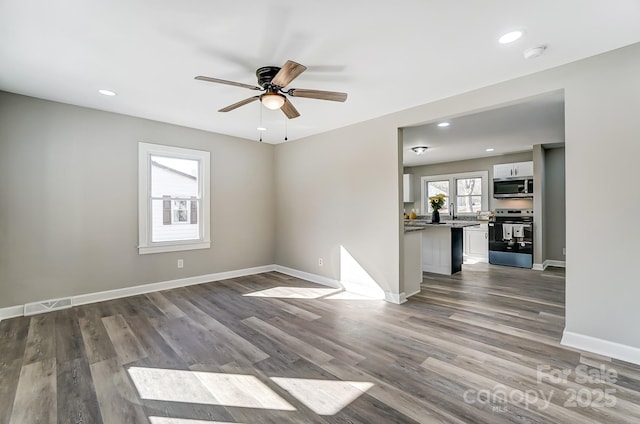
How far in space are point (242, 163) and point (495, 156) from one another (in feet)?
20.0

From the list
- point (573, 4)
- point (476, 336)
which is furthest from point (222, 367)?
point (573, 4)

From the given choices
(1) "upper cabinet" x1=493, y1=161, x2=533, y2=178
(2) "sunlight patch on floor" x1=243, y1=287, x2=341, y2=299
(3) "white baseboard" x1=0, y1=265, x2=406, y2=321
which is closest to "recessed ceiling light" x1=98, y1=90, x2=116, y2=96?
(3) "white baseboard" x1=0, y1=265, x2=406, y2=321

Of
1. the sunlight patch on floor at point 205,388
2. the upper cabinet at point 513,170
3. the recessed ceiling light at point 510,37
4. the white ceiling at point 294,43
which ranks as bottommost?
the sunlight patch on floor at point 205,388

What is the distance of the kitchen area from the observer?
4316 millimetres

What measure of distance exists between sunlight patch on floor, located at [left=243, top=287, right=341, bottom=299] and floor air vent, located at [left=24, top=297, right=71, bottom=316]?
89.2 inches

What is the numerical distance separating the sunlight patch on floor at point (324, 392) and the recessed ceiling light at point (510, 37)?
2.84m

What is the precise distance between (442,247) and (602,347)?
3.06 metres

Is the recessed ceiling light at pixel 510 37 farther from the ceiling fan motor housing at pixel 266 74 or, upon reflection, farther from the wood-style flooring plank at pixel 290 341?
the wood-style flooring plank at pixel 290 341

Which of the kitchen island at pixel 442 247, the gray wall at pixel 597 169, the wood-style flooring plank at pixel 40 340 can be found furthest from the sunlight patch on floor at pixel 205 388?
the kitchen island at pixel 442 247

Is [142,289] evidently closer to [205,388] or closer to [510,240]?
[205,388]

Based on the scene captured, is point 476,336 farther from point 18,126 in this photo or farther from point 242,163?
point 18,126

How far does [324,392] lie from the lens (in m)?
1.99

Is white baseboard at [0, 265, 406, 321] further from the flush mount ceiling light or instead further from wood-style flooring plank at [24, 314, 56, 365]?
the flush mount ceiling light

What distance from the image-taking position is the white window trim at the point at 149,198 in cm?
424
